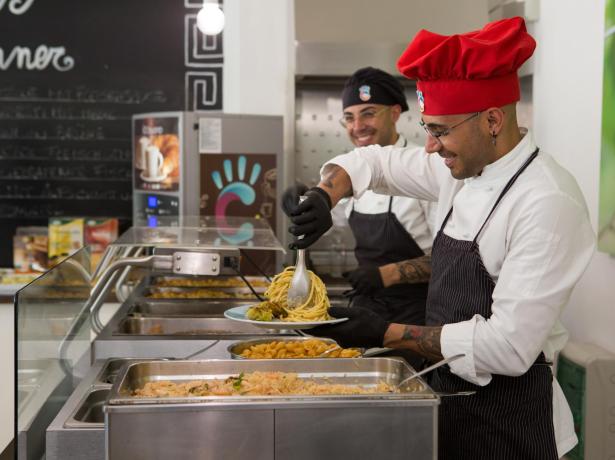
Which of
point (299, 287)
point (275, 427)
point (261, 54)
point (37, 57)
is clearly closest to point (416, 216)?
point (299, 287)

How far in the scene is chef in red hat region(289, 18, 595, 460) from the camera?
6.20ft

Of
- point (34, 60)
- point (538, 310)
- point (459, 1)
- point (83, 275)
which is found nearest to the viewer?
point (538, 310)

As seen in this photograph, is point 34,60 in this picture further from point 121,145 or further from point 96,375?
point 96,375

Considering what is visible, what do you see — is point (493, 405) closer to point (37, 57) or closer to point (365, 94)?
point (365, 94)

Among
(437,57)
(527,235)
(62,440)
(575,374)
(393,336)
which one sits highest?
(437,57)

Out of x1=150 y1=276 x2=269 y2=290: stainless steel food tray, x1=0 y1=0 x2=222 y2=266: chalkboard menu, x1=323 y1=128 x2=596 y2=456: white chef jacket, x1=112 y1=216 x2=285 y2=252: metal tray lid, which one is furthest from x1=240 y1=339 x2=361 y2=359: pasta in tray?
x1=0 y1=0 x2=222 y2=266: chalkboard menu

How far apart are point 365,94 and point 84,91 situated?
3151 millimetres

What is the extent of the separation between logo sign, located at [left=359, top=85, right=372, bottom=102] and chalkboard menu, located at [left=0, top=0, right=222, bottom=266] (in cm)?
276

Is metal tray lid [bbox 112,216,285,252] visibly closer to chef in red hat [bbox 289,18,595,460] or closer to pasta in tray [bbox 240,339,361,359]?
pasta in tray [bbox 240,339,361,359]

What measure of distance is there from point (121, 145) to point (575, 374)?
3880mm

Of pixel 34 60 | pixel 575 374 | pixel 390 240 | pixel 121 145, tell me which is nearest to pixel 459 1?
pixel 390 240

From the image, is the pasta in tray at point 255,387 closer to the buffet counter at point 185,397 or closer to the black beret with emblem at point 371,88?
the buffet counter at point 185,397

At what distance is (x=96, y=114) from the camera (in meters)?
6.11

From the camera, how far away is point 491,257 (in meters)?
2.05
